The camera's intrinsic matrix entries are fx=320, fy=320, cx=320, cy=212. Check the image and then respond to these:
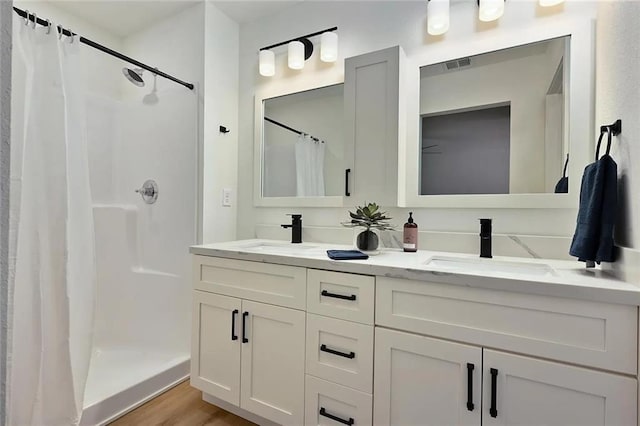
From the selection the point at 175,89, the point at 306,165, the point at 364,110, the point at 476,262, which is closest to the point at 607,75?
the point at 476,262

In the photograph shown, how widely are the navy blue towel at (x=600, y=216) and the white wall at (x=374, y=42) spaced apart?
319 mm

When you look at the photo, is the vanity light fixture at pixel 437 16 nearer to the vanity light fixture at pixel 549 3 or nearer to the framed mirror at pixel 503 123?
the framed mirror at pixel 503 123

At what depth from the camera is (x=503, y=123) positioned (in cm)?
148

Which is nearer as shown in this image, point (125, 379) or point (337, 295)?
point (337, 295)

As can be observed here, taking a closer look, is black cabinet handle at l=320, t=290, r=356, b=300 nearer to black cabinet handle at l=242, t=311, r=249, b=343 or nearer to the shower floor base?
black cabinet handle at l=242, t=311, r=249, b=343

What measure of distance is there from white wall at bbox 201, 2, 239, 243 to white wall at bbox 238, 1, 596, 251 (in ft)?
0.20

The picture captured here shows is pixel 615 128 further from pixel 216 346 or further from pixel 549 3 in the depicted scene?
pixel 216 346

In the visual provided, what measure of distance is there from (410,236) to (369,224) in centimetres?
21

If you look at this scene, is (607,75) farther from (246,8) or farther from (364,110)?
(246,8)

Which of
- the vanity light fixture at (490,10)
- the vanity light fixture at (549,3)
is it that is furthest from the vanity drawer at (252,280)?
the vanity light fixture at (549,3)

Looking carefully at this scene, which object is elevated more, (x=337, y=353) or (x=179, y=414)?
(x=337, y=353)

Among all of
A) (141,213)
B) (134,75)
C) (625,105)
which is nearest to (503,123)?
(625,105)

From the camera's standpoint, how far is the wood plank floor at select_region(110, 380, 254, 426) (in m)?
1.56

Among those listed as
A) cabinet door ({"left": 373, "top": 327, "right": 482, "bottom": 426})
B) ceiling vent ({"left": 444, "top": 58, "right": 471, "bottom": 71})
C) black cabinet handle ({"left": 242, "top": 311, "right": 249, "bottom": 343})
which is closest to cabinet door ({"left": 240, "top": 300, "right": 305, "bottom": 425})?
black cabinet handle ({"left": 242, "top": 311, "right": 249, "bottom": 343})
